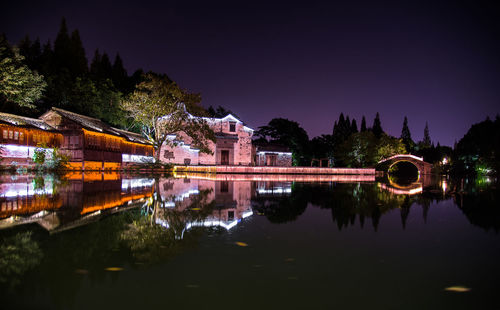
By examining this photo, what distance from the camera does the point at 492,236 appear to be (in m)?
4.21

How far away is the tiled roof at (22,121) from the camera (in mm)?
25281

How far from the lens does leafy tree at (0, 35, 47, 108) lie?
87.2 ft

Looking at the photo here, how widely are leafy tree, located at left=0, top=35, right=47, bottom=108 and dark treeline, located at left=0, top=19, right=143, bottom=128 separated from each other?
33.4 inches

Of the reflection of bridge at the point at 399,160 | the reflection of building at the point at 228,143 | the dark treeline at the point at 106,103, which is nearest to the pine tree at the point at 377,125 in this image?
the dark treeline at the point at 106,103

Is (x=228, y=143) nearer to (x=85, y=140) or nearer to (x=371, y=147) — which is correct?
(x=85, y=140)

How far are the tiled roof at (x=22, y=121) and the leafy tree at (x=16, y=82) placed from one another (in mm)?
2326

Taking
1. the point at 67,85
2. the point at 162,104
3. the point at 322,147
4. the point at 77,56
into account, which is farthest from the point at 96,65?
the point at 322,147

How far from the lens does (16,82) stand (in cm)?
2752

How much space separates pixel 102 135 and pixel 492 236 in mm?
35545

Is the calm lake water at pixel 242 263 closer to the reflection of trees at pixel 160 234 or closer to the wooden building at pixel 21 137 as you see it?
the reflection of trees at pixel 160 234

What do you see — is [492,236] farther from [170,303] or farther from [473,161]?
Answer: [473,161]

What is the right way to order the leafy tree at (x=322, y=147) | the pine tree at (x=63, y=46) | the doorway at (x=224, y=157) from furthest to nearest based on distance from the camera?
the leafy tree at (x=322, y=147)
the pine tree at (x=63, y=46)
the doorway at (x=224, y=157)

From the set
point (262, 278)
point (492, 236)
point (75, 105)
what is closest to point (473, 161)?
point (492, 236)


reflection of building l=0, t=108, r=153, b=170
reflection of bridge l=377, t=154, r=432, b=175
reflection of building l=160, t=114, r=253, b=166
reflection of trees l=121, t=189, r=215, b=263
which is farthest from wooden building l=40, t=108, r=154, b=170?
reflection of bridge l=377, t=154, r=432, b=175
